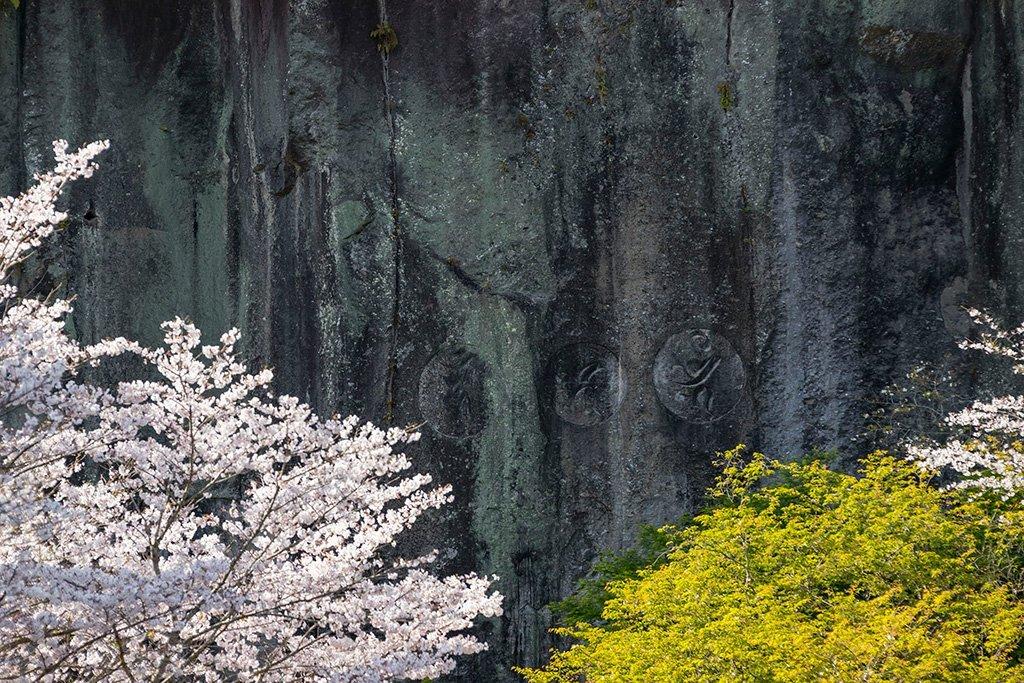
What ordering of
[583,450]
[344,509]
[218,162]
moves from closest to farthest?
[344,509] → [583,450] → [218,162]

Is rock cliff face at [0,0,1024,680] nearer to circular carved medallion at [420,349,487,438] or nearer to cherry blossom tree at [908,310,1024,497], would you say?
circular carved medallion at [420,349,487,438]

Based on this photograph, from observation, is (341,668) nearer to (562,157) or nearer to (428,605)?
(428,605)

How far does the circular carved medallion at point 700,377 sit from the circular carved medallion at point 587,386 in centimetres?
38

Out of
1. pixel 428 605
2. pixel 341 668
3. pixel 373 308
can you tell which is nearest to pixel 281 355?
pixel 373 308

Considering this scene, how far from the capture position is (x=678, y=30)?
40.5ft

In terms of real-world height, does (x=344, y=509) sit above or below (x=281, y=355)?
below

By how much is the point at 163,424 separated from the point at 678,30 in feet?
22.9

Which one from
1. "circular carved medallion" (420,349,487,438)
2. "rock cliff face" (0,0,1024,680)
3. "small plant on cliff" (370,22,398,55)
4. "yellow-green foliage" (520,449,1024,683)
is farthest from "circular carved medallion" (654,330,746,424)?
"small plant on cliff" (370,22,398,55)

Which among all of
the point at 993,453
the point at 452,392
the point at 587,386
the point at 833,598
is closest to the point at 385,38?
the point at 452,392


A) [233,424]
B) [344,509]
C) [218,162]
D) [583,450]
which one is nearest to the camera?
[233,424]

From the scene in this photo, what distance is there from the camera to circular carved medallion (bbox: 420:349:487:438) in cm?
1238

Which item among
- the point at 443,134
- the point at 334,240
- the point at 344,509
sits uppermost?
the point at 443,134

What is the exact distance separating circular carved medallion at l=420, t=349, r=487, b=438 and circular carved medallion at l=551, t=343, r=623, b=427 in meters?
0.68

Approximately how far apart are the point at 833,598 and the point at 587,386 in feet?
15.0
